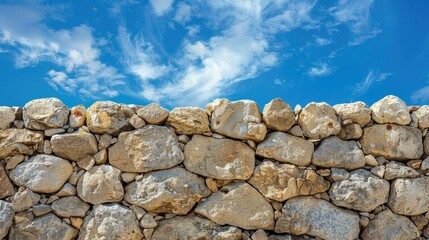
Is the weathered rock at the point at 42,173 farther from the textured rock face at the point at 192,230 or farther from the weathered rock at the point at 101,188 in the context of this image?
the textured rock face at the point at 192,230

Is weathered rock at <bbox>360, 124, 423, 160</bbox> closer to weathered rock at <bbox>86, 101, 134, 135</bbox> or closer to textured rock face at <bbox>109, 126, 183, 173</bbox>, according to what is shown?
textured rock face at <bbox>109, 126, 183, 173</bbox>

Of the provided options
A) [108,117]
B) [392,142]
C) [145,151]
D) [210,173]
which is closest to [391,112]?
[392,142]

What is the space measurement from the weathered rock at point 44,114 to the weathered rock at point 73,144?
0.52ft

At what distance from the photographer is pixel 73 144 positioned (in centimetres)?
369

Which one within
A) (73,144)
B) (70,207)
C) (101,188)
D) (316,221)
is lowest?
(316,221)

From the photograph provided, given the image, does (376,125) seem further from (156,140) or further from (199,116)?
(156,140)

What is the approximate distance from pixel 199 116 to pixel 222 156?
0.49 metres

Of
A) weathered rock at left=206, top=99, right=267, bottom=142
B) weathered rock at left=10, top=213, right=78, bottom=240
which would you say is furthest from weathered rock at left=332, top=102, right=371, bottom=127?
weathered rock at left=10, top=213, right=78, bottom=240

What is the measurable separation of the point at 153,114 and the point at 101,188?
0.92 metres

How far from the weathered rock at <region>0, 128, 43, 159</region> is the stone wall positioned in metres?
0.01

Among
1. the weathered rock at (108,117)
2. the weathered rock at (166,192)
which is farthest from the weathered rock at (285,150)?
the weathered rock at (108,117)

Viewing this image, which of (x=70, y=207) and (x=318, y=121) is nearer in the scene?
(x=70, y=207)

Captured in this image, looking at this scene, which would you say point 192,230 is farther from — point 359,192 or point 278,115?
point 359,192

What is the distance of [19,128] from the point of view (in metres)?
3.80
